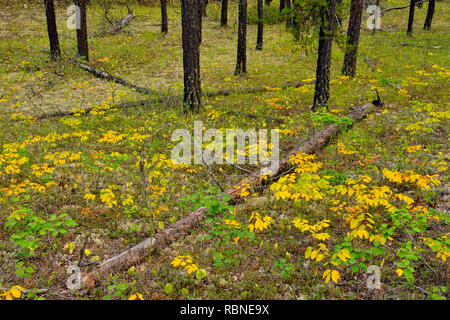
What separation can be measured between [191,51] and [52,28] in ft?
37.3

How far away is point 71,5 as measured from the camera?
2947 centimetres

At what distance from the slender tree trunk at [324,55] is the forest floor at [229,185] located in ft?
2.30

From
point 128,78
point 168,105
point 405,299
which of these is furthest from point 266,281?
point 128,78

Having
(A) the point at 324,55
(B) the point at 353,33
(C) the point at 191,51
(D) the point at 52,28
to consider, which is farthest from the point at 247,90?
(D) the point at 52,28

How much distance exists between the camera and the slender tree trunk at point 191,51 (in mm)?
9633

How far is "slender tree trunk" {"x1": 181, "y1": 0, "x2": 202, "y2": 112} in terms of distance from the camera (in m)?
9.63

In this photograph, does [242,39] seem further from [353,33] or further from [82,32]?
[82,32]

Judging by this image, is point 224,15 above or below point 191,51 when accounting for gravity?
above

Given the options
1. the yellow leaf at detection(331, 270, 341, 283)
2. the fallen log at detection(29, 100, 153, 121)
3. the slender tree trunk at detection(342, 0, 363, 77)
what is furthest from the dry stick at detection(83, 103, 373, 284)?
the slender tree trunk at detection(342, 0, 363, 77)

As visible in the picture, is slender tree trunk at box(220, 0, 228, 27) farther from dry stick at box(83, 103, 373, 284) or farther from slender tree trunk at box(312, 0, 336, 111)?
dry stick at box(83, 103, 373, 284)

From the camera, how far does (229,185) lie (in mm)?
6445

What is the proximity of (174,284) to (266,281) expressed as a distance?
127cm

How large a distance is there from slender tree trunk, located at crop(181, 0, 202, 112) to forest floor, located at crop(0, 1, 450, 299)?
80cm
